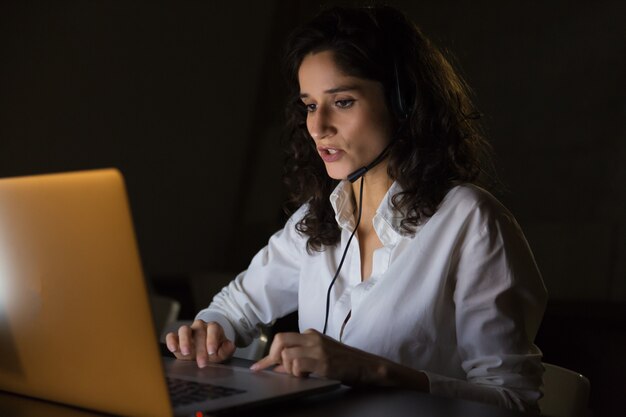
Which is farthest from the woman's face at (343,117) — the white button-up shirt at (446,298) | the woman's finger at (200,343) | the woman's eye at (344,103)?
the woman's finger at (200,343)

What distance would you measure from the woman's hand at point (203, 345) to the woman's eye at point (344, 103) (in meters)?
0.59

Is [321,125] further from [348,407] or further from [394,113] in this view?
[348,407]

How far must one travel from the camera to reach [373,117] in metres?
1.70

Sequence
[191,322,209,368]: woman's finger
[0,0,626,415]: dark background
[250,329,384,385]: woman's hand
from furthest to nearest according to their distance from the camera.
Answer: [0,0,626,415]: dark background
[191,322,209,368]: woman's finger
[250,329,384,385]: woman's hand

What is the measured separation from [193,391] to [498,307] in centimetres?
63

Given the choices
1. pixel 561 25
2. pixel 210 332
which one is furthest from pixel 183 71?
pixel 210 332

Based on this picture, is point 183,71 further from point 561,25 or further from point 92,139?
point 561,25

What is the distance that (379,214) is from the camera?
65.5 inches

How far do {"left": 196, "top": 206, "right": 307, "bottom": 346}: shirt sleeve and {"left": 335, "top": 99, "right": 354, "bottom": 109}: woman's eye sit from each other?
323 millimetres

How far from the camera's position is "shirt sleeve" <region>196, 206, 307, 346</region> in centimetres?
184

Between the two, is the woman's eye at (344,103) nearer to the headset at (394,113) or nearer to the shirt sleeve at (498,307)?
the headset at (394,113)

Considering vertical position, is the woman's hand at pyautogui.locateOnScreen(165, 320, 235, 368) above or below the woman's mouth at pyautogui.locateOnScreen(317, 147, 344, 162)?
below

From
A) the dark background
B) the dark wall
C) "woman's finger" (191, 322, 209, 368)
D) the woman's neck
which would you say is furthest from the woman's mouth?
A: the dark wall

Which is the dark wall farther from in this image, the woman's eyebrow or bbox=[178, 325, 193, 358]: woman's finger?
bbox=[178, 325, 193, 358]: woman's finger
